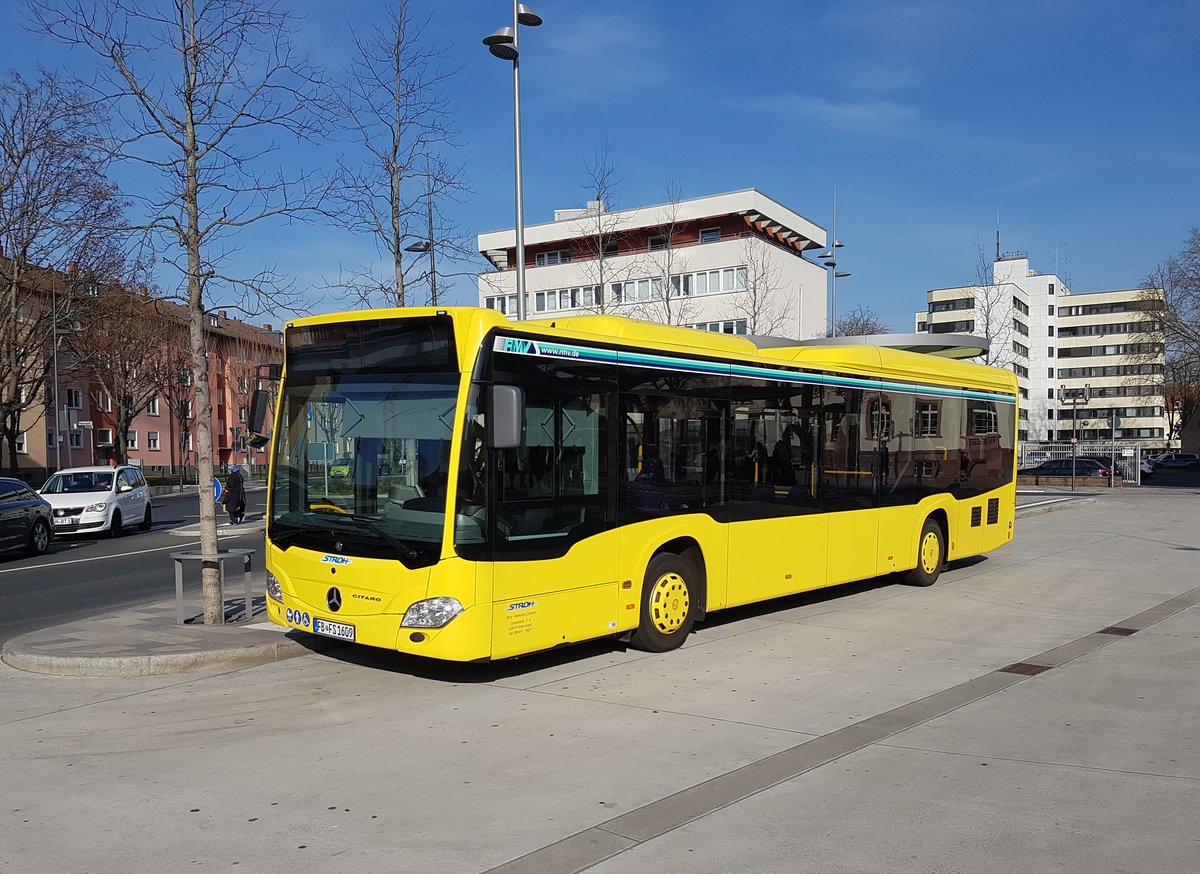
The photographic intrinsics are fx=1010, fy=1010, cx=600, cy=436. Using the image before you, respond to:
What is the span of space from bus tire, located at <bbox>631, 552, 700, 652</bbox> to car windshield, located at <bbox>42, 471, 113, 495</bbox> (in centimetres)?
1995

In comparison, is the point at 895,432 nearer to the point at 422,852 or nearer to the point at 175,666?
the point at 175,666

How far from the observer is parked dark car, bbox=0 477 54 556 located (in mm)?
19250

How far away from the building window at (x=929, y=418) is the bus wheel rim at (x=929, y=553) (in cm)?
146

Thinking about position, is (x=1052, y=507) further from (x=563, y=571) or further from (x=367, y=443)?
(x=367, y=443)

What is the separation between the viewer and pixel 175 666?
28.9 ft

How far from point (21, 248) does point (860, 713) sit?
38.3 m

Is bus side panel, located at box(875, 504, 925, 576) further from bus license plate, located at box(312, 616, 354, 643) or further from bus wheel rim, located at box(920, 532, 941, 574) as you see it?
bus license plate, located at box(312, 616, 354, 643)

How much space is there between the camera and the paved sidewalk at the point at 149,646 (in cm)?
878

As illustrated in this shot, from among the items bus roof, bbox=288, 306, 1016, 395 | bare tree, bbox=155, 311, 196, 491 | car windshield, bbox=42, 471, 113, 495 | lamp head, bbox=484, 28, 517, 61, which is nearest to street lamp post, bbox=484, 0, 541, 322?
lamp head, bbox=484, 28, 517, 61

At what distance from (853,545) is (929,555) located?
2.40 meters

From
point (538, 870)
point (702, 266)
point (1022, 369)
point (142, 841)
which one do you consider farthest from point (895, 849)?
point (1022, 369)

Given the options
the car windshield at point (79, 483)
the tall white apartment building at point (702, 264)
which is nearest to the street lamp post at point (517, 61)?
the car windshield at point (79, 483)

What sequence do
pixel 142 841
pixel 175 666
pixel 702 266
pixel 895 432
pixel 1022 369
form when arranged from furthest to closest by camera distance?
pixel 1022 369
pixel 702 266
pixel 895 432
pixel 175 666
pixel 142 841

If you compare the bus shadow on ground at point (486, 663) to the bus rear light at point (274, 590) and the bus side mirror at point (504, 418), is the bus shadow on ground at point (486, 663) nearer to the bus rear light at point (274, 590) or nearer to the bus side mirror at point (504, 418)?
the bus rear light at point (274, 590)
